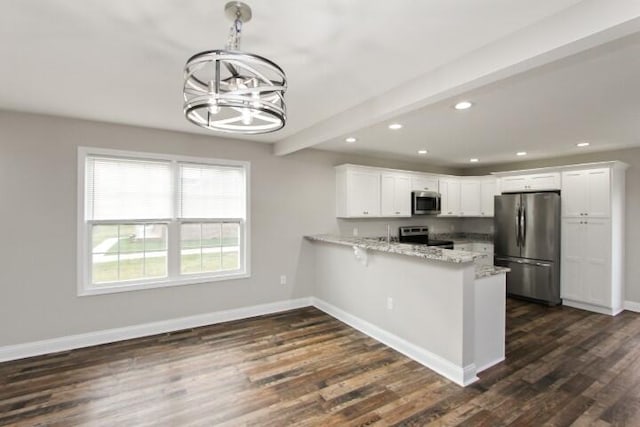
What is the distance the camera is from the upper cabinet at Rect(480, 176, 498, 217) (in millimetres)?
6207

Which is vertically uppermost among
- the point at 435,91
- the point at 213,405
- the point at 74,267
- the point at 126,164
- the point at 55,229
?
the point at 435,91

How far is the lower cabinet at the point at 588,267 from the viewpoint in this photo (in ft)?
14.9

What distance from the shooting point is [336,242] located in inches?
168

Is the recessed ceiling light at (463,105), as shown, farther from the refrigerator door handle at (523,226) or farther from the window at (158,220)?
the refrigerator door handle at (523,226)

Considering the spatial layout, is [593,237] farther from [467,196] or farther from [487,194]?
[467,196]

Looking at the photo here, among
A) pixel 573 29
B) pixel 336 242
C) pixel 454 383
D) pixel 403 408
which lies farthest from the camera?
pixel 336 242

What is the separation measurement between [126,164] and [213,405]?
2.80 meters

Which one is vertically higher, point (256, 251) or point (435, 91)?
point (435, 91)

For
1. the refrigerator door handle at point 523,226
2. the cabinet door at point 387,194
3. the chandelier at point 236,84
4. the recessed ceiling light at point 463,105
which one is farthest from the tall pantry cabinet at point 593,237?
the chandelier at point 236,84

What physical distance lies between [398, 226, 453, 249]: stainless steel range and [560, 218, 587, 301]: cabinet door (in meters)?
1.74

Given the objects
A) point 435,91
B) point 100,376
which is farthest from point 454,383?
point 100,376

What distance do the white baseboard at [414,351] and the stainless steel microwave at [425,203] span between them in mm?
2497

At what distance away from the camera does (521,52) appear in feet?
5.72

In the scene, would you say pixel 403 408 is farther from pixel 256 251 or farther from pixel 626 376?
pixel 256 251
